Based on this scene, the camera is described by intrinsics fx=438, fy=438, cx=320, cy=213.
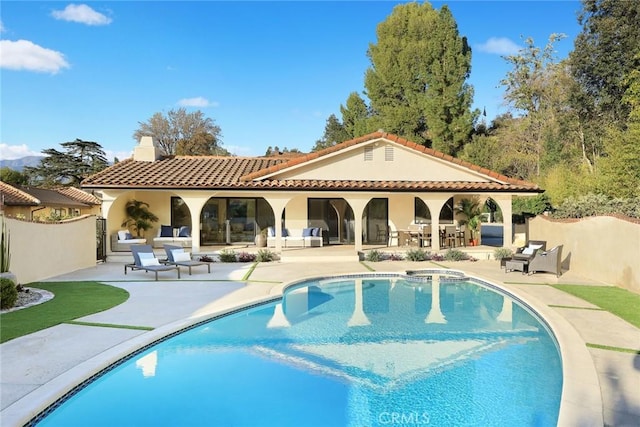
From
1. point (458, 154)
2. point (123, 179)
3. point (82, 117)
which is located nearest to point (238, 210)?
point (123, 179)

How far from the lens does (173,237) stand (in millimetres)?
21406

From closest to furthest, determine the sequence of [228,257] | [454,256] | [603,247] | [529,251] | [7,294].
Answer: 1. [7,294]
2. [603,247]
3. [529,251]
4. [228,257]
5. [454,256]

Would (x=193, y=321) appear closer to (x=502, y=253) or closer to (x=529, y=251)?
(x=529, y=251)

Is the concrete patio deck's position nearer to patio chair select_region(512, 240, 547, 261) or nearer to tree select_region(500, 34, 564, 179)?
patio chair select_region(512, 240, 547, 261)

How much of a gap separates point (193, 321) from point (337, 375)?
3720 millimetres

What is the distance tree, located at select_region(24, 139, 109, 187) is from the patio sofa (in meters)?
47.1

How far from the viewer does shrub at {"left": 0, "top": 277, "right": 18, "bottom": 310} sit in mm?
10031

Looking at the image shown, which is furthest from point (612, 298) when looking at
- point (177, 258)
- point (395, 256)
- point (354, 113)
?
point (354, 113)

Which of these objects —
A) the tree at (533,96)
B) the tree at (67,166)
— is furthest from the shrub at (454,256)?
the tree at (67,166)

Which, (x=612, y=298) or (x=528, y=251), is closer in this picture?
(x=612, y=298)

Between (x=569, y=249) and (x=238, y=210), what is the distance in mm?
15464

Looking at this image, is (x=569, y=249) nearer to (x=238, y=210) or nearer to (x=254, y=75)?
(x=238, y=210)

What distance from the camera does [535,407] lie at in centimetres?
600

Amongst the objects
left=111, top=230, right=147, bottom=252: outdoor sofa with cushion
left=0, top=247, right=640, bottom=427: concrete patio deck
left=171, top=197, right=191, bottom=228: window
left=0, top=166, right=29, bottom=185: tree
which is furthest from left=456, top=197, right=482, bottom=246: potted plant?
left=0, top=166, right=29, bottom=185: tree
